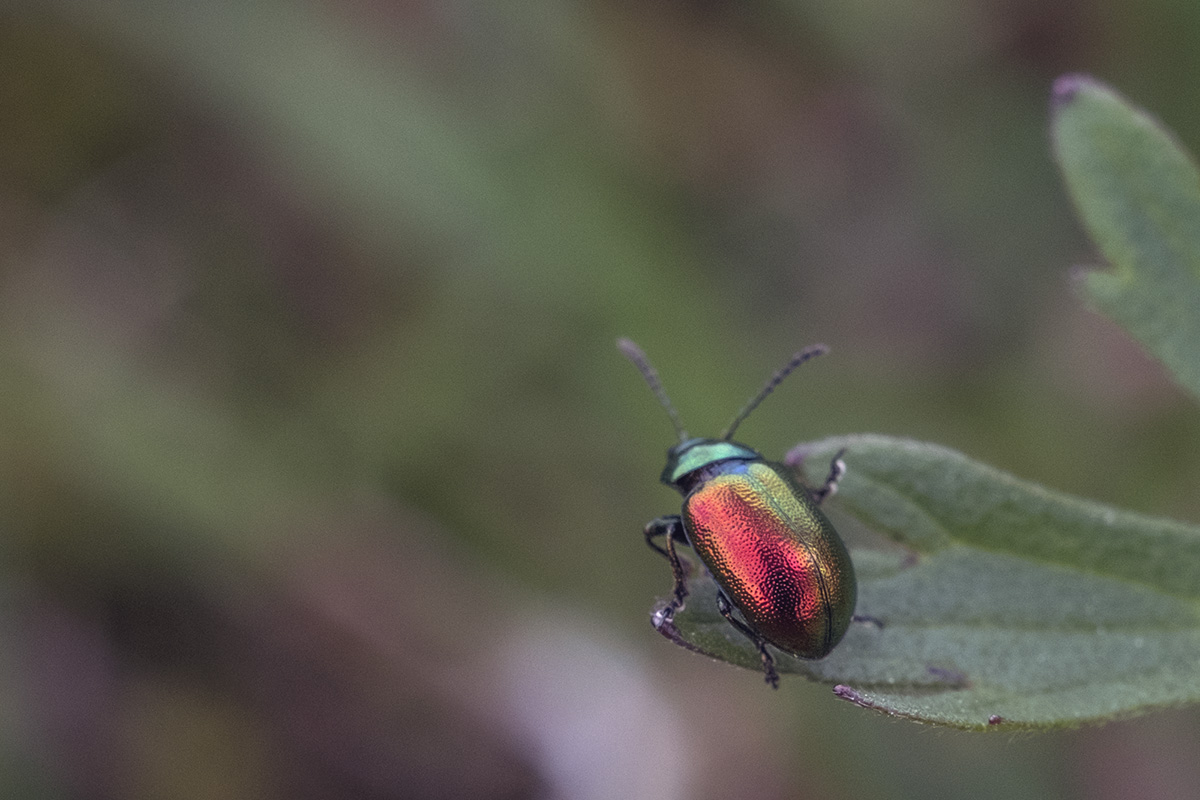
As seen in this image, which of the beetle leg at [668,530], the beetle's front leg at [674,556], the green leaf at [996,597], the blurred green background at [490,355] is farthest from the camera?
the blurred green background at [490,355]

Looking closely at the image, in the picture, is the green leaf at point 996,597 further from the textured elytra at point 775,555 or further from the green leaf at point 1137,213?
the green leaf at point 1137,213

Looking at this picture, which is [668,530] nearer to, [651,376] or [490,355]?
[651,376]

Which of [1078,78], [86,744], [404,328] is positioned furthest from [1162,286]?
[86,744]

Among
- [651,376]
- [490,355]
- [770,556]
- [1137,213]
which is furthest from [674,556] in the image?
[490,355]

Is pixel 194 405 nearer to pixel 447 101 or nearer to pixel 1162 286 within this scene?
pixel 447 101

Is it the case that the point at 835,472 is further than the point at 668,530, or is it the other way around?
the point at 668,530

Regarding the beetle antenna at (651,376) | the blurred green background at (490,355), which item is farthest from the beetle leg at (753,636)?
the blurred green background at (490,355)
